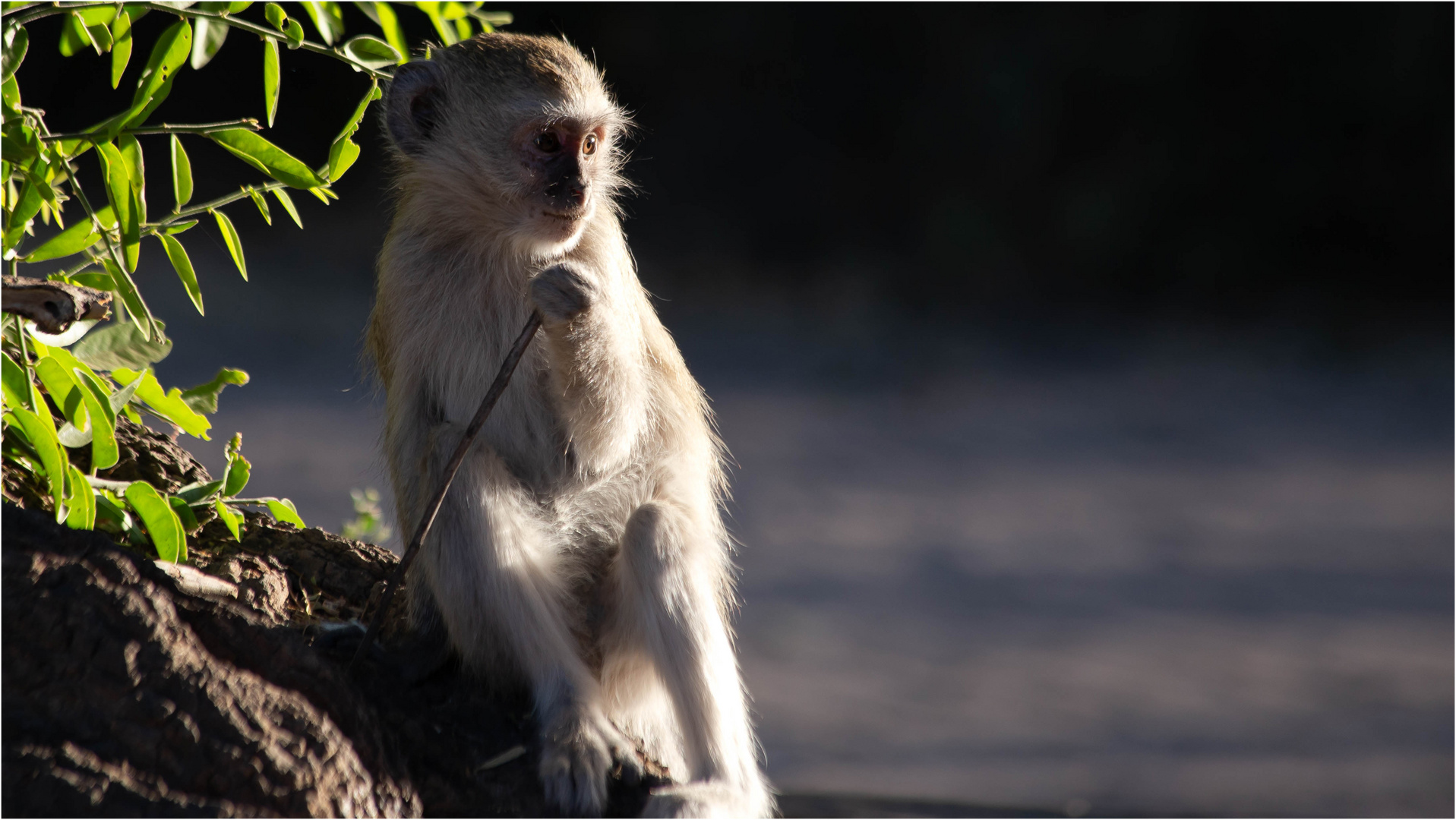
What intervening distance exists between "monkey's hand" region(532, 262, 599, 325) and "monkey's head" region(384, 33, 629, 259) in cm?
31

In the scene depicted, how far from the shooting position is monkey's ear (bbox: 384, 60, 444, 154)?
280 cm

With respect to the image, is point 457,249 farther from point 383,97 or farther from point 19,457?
point 19,457

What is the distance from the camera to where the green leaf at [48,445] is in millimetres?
1958

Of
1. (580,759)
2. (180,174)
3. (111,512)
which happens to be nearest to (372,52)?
(180,174)

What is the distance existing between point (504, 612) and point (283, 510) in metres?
0.71

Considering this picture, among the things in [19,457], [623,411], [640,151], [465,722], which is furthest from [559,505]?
[640,151]

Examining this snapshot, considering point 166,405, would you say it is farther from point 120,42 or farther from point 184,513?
point 120,42

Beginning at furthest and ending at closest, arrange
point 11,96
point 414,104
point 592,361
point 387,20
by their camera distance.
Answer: point 414,104, point 387,20, point 592,361, point 11,96

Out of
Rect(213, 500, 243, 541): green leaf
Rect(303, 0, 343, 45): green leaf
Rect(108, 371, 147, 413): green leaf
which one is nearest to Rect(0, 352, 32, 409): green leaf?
Rect(108, 371, 147, 413): green leaf

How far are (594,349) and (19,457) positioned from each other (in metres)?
1.14

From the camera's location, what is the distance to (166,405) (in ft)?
8.20

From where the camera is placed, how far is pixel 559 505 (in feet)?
8.49

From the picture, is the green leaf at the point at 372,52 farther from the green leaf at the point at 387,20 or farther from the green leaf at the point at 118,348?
the green leaf at the point at 118,348

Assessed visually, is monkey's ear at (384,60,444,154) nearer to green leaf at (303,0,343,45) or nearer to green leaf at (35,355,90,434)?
green leaf at (303,0,343,45)
